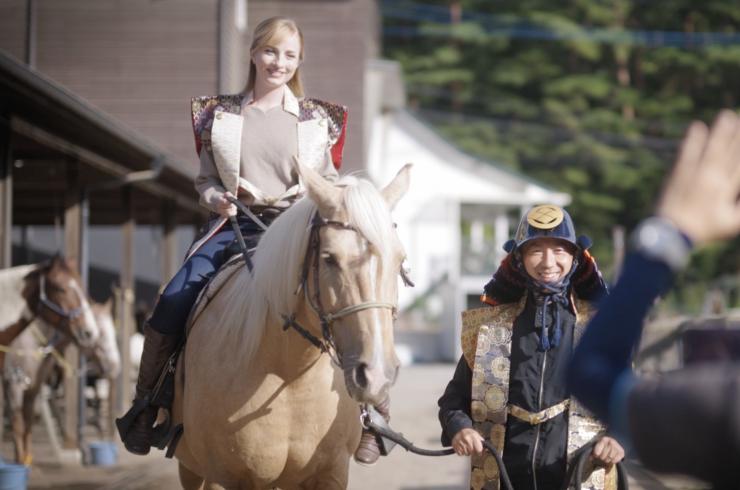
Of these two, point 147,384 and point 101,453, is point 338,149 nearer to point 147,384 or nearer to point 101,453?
point 147,384

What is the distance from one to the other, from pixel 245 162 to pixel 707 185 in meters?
3.58

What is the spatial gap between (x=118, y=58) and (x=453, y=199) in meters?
25.8

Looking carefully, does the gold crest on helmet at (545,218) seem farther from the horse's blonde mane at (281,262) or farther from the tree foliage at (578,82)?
the tree foliage at (578,82)

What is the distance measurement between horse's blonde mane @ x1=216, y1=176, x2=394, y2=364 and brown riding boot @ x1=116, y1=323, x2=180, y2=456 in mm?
424

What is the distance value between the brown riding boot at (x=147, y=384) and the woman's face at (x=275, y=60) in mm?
1232

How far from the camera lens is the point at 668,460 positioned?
5.86 feet

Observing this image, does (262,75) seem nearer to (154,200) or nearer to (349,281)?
(349,281)

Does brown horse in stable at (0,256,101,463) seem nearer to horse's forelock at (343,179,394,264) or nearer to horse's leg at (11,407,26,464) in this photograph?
horse's leg at (11,407,26,464)

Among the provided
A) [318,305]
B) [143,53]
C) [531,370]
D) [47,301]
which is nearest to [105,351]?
[47,301]

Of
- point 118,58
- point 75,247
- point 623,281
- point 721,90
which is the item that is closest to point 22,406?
point 75,247

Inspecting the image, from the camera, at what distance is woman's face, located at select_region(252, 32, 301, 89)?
17.3ft

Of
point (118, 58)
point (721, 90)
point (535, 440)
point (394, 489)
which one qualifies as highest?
point (721, 90)

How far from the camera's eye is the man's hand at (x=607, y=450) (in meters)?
4.10

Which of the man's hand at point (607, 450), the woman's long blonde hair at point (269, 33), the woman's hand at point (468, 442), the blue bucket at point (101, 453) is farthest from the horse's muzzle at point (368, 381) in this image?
the blue bucket at point (101, 453)
